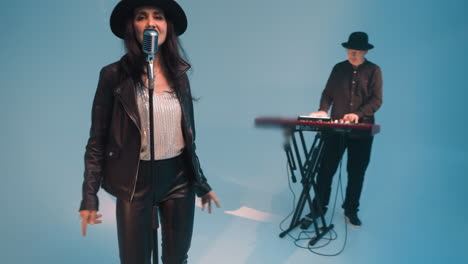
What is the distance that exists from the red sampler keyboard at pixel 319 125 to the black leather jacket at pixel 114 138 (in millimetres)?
1576

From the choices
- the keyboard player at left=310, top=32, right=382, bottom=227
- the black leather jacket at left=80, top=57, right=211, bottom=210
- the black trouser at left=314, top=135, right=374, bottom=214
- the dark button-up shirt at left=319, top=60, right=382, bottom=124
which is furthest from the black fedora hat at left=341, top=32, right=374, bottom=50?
the black leather jacket at left=80, top=57, right=211, bottom=210

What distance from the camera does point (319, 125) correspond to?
9.41ft

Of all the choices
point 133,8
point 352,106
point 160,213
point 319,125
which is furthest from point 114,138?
point 352,106

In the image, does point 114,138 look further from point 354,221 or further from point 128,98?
point 354,221

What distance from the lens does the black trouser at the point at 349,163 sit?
3.58 metres

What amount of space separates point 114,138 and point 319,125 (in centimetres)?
183

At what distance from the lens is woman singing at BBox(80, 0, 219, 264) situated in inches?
59.6

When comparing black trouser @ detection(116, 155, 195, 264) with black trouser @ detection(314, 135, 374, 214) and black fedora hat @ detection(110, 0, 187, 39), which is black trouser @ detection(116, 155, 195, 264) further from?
black trouser @ detection(314, 135, 374, 214)

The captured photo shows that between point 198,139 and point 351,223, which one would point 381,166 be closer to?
point 351,223

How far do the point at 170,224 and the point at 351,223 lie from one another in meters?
2.68

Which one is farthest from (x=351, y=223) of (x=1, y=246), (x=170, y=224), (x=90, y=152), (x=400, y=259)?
(x=1, y=246)

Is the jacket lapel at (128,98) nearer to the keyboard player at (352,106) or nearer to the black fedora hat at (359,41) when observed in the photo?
the keyboard player at (352,106)

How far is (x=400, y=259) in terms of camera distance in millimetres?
3127

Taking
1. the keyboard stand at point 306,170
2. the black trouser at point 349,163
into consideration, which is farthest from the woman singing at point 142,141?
the black trouser at point 349,163
